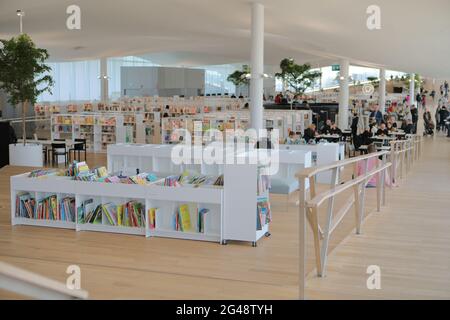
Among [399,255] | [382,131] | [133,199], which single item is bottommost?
[399,255]

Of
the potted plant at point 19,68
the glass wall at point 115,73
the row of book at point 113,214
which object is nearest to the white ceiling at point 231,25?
the potted plant at point 19,68

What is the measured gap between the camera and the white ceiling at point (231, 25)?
10.9 meters

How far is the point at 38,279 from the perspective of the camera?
2.06 metres

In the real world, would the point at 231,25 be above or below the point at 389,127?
above

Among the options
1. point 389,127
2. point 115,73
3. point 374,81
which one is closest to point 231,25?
point 389,127

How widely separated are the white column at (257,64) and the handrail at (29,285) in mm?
11563

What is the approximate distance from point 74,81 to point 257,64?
2050 cm

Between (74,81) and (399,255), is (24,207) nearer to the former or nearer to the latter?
(399,255)

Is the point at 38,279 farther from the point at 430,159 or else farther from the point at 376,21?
the point at 430,159

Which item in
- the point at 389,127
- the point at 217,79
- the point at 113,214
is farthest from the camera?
the point at 217,79

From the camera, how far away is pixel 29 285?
2.04 meters

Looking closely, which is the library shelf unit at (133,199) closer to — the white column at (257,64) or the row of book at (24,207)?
the row of book at (24,207)

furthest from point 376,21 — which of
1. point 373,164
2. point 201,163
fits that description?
point 201,163

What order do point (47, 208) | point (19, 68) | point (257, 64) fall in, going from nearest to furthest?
point (47, 208) < point (19, 68) < point (257, 64)
